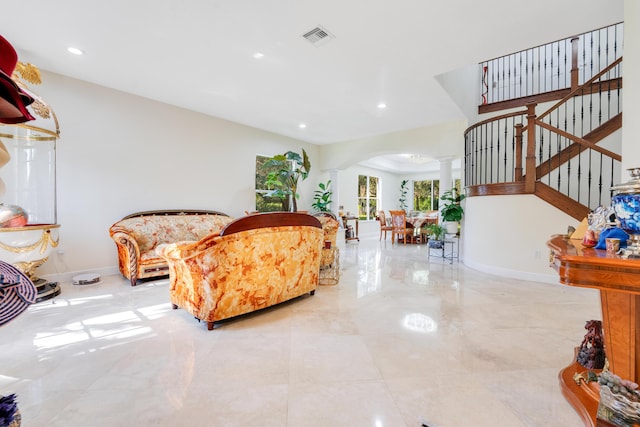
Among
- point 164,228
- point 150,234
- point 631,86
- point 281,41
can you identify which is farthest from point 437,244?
point 150,234

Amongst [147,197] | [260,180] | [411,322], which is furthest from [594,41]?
[147,197]

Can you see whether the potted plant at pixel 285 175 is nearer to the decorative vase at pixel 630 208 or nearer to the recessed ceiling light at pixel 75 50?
the recessed ceiling light at pixel 75 50

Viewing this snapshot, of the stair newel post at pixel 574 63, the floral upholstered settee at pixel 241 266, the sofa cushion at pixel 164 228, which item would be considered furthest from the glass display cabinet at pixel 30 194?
the stair newel post at pixel 574 63

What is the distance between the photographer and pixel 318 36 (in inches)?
111

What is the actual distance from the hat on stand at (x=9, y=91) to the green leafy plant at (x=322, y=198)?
644cm

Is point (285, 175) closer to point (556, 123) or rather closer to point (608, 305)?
point (556, 123)

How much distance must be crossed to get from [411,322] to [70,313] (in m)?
3.24

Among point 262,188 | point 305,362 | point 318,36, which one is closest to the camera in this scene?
point 305,362

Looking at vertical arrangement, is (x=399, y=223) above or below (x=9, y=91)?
below

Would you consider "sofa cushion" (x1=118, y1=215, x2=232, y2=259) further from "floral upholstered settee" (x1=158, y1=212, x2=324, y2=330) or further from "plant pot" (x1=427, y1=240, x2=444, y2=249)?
"plant pot" (x1=427, y1=240, x2=444, y2=249)

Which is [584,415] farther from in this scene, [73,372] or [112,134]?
[112,134]

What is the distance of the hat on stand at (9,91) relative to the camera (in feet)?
2.35

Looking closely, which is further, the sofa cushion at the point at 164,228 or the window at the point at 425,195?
the window at the point at 425,195

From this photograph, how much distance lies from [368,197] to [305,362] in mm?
8673
